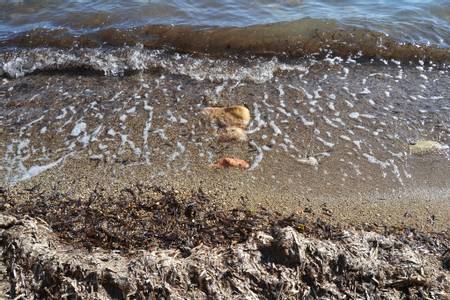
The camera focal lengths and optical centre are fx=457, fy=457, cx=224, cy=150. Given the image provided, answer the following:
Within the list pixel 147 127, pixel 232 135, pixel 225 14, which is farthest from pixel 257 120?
pixel 225 14

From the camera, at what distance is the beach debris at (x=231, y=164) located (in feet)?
15.8

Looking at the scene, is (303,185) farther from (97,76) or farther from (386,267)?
(97,76)

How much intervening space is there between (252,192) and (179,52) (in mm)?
3960

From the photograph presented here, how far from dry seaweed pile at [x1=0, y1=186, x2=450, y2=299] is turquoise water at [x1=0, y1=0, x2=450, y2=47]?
5.44 metres

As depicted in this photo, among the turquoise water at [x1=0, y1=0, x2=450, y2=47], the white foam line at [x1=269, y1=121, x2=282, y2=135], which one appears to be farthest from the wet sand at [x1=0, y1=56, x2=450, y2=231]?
the turquoise water at [x1=0, y1=0, x2=450, y2=47]

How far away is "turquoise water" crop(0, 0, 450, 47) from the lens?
838 cm

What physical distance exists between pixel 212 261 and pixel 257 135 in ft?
8.12

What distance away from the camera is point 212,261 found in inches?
124

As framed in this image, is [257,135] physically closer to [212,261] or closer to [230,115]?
[230,115]

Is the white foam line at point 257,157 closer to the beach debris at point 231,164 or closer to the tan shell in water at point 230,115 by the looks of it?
the beach debris at point 231,164

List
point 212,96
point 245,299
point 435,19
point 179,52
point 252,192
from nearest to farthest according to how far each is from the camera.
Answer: point 245,299 → point 252,192 → point 212,96 → point 179,52 → point 435,19

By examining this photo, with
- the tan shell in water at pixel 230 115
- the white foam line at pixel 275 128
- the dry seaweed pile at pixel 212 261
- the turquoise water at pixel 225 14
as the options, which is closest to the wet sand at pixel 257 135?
the white foam line at pixel 275 128

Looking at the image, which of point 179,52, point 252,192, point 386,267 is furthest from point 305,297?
point 179,52

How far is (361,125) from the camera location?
561 centimetres
